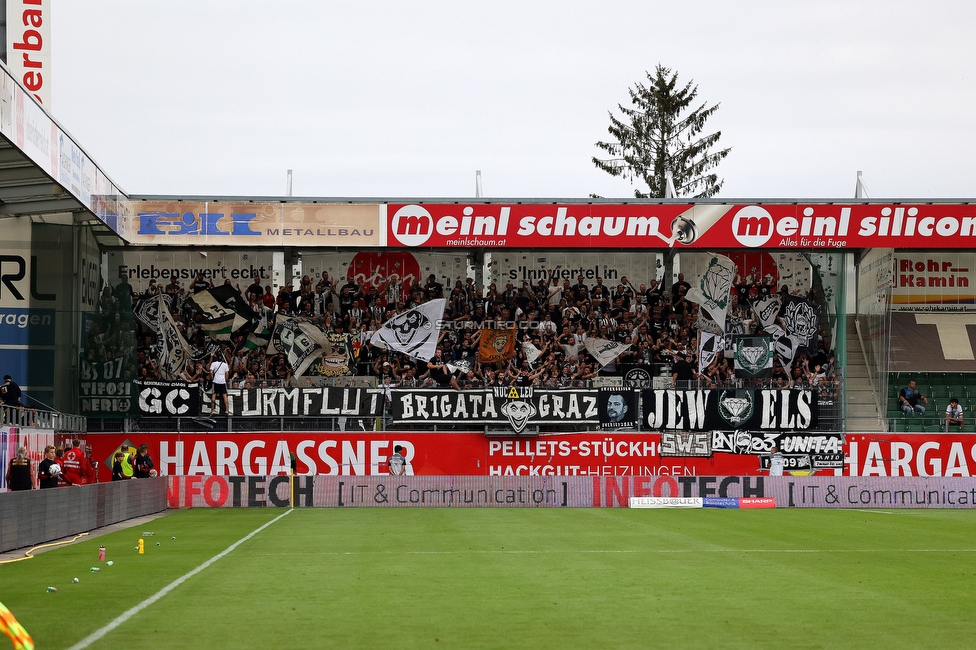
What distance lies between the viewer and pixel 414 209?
4088cm

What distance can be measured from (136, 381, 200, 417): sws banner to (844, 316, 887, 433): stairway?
2177cm

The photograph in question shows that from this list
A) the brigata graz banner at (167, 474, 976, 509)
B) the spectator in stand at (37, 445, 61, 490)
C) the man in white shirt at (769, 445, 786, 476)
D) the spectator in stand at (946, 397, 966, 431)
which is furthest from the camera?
the spectator in stand at (946, 397, 966, 431)

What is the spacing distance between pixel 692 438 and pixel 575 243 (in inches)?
318

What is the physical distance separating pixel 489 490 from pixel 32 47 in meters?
18.2

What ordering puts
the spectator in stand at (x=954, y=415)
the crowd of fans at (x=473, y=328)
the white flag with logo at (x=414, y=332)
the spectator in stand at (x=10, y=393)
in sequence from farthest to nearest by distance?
the white flag with logo at (x=414, y=332) < the spectator in stand at (x=954, y=415) < the crowd of fans at (x=473, y=328) < the spectator in stand at (x=10, y=393)

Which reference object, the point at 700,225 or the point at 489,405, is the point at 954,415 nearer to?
the point at 700,225

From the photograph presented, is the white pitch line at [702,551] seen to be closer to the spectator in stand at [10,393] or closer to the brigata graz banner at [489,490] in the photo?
the brigata graz banner at [489,490]

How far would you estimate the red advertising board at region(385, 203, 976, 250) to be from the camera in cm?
4119

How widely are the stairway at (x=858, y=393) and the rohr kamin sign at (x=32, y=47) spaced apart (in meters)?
27.6

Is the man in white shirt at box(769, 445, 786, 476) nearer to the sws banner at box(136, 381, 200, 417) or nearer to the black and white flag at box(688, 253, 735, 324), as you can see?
the black and white flag at box(688, 253, 735, 324)

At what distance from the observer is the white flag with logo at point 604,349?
41250mm

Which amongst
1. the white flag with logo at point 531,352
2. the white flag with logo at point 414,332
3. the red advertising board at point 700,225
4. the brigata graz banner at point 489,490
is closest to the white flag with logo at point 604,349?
the white flag with logo at point 531,352

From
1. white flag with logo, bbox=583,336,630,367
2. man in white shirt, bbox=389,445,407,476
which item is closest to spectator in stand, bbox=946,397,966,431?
white flag with logo, bbox=583,336,630,367

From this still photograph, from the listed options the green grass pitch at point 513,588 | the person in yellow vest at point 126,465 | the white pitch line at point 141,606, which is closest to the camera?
the white pitch line at point 141,606
